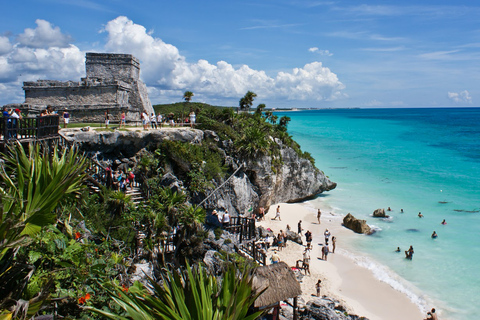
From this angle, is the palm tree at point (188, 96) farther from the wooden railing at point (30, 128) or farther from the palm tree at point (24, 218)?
the palm tree at point (24, 218)

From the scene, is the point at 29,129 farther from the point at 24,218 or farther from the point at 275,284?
the point at 275,284

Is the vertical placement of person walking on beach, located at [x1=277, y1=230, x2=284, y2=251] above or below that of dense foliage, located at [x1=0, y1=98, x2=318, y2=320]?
below

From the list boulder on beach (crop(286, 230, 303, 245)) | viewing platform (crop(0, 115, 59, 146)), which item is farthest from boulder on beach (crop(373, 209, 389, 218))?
viewing platform (crop(0, 115, 59, 146))

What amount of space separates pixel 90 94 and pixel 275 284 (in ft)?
61.0

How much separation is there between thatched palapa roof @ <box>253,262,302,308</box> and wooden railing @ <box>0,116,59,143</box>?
8843 millimetres

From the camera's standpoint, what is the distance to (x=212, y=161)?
853 inches

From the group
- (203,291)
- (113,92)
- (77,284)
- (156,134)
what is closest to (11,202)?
(203,291)

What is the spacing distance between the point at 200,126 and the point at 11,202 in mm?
20258

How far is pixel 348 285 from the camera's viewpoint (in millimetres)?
17141

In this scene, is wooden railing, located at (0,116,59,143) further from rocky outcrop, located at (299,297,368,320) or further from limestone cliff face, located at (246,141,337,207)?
limestone cliff face, located at (246,141,337,207)

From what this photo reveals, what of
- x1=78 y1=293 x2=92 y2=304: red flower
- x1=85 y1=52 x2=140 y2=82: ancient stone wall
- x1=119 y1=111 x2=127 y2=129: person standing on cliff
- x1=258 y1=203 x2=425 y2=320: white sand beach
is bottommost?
x1=258 y1=203 x2=425 y2=320: white sand beach

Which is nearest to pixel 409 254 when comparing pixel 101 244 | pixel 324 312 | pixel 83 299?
pixel 324 312

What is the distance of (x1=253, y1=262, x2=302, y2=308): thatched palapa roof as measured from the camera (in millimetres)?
10082

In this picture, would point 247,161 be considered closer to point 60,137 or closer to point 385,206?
point 60,137
